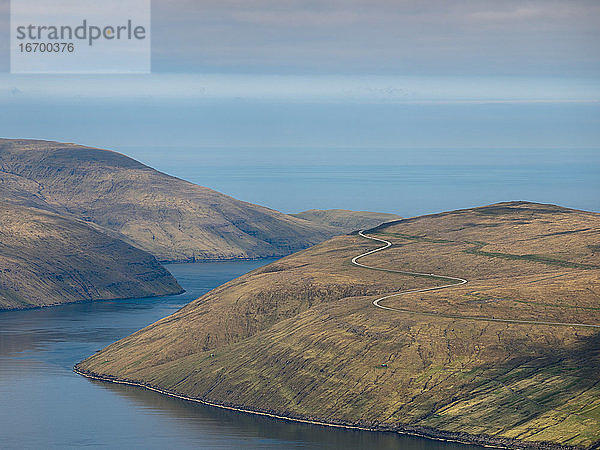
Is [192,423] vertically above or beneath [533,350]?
beneath

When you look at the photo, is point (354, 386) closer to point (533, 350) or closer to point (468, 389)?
point (468, 389)

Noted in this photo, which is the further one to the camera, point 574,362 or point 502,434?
point 574,362

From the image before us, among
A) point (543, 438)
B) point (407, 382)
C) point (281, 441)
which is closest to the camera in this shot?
point (543, 438)

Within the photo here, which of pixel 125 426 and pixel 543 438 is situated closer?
pixel 543 438

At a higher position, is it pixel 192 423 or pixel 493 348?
pixel 493 348

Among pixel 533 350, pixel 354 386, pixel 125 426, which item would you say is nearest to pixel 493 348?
pixel 533 350

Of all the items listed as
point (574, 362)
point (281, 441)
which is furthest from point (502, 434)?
point (281, 441)

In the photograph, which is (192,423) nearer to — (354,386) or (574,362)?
(354,386)

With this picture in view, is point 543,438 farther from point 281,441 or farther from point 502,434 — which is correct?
point 281,441

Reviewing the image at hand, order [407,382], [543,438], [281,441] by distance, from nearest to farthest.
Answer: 1. [543,438]
2. [281,441]
3. [407,382]
